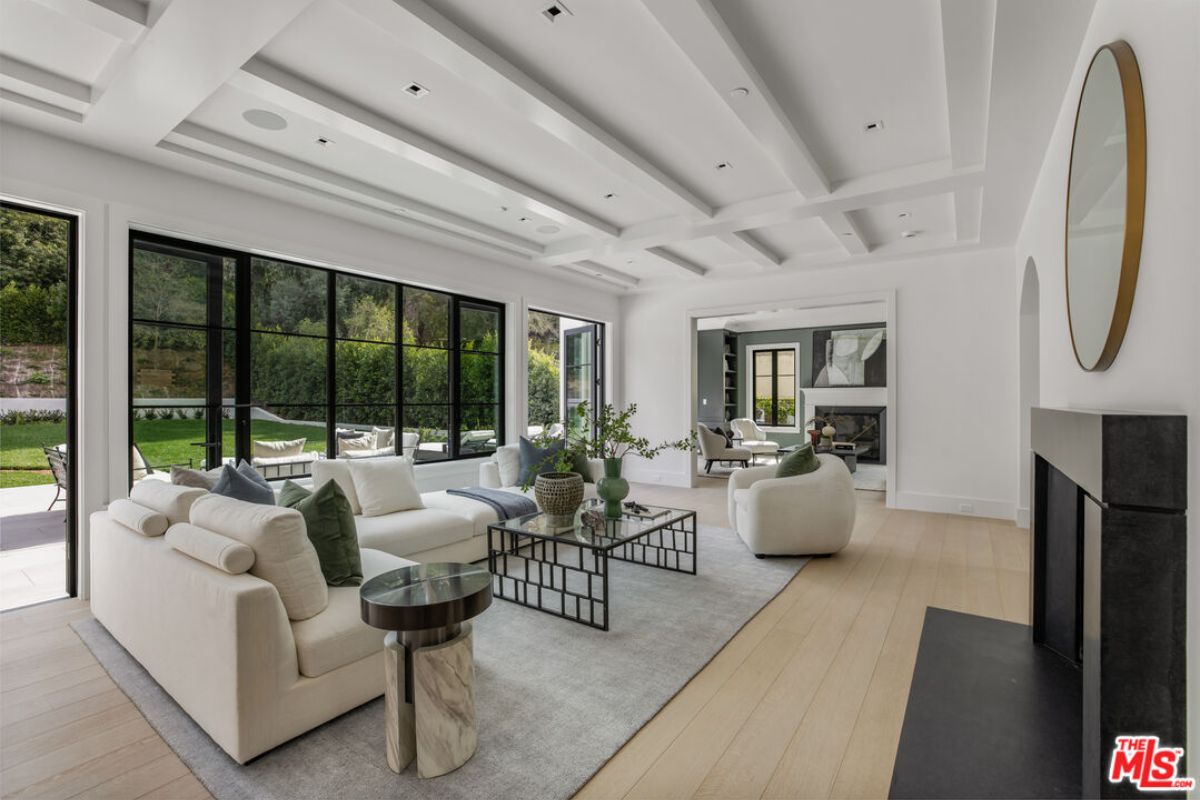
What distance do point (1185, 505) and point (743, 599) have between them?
2328mm

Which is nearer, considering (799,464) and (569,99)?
(569,99)

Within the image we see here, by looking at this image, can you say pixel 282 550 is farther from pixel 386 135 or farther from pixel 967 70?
pixel 967 70

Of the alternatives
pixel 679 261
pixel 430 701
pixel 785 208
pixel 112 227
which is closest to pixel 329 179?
pixel 112 227

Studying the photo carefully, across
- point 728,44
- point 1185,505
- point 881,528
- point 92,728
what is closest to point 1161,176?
point 1185,505

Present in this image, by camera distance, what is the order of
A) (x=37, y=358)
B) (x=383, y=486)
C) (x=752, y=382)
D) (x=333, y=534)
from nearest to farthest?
(x=333, y=534) → (x=37, y=358) → (x=383, y=486) → (x=752, y=382)

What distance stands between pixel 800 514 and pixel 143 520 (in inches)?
150

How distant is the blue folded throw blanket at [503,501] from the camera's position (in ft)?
13.3

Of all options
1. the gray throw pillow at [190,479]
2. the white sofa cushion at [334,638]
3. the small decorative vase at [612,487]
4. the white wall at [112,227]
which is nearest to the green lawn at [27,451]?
the white wall at [112,227]

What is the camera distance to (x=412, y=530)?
11.2 ft

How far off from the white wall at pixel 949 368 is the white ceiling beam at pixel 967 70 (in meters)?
2.62

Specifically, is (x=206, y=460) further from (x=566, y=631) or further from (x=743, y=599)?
(x=743, y=599)

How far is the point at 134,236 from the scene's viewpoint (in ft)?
11.6

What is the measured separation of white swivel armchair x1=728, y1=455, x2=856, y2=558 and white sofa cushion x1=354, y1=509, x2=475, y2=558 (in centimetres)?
207

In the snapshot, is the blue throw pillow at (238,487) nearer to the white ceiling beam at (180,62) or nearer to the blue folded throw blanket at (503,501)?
the blue folded throw blanket at (503,501)
